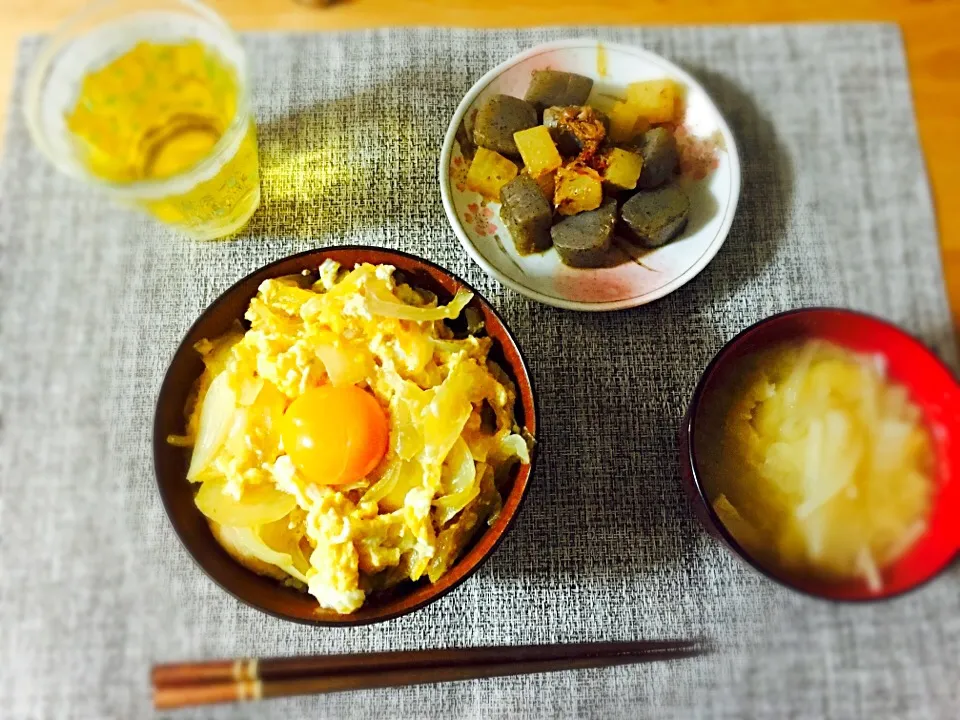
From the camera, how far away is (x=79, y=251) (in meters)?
1.19

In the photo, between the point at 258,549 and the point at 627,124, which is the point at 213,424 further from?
the point at 627,124

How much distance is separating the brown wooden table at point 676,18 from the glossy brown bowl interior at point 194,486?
0.60 meters

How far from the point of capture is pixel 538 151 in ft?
3.81

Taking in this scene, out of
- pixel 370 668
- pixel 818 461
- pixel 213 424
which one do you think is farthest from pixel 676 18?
pixel 370 668

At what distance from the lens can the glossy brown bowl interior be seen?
915mm

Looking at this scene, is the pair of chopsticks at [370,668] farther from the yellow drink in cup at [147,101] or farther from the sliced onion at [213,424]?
the yellow drink in cup at [147,101]

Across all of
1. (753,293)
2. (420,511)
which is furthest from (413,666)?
(753,293)

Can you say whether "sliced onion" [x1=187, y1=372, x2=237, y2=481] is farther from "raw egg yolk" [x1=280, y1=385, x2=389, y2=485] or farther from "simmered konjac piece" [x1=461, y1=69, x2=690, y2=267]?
"simmered konjac piece" [x1=461, y1=69, x2=690, y2=267]

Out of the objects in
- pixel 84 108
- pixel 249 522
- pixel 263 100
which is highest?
pixel 84 108

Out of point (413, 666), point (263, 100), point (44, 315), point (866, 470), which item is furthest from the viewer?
point (263, 100)

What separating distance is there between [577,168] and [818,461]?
1.92ft

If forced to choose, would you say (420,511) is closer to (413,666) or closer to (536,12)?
(413,666)

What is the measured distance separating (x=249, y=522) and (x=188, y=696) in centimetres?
23

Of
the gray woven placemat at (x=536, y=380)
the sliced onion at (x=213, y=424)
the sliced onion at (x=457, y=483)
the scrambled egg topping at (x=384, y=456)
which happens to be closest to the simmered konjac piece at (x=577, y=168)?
the gray woven placemat at (x=536, y=380)
